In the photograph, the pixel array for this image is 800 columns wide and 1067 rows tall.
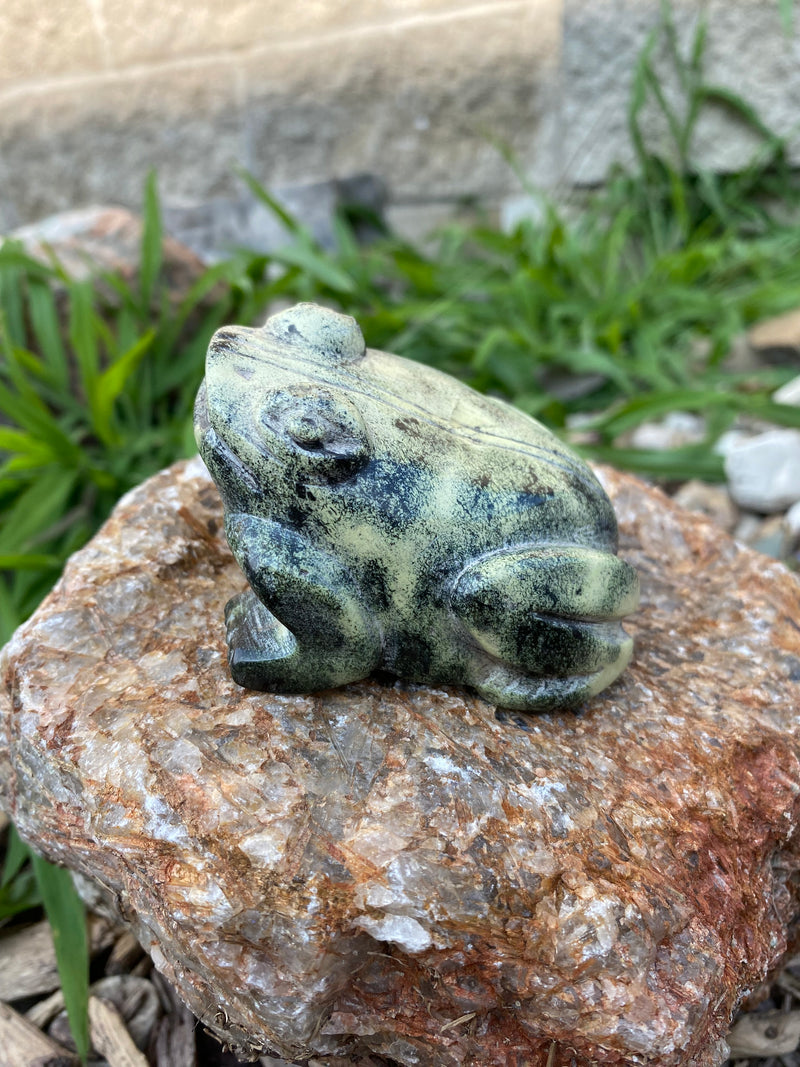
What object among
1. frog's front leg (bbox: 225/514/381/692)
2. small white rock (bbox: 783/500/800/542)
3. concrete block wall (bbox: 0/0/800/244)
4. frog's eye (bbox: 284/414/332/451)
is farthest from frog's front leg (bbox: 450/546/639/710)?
concrete block wall (bbox: 0/0/800/244)

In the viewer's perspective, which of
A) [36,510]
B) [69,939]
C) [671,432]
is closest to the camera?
[69,939]

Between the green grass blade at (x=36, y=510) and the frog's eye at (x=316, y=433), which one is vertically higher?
the frog's eye at (x=316, y=433)

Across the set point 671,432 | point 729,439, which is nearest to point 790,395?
point 729,439

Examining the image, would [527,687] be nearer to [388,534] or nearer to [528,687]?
[528,687]

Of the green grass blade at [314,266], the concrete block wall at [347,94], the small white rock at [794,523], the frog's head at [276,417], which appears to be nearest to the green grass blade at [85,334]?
the green grass blade at [314,266]

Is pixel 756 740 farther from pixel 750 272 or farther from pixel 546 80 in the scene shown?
pixel 546 80

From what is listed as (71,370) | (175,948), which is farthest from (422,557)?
(71,370)

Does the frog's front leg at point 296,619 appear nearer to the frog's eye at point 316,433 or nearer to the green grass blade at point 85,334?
the frog's eye at point 316,433
